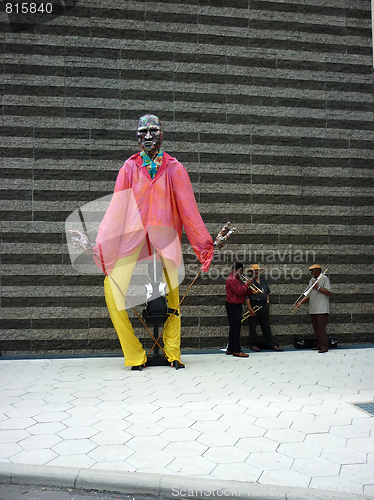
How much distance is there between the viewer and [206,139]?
9.12 meters

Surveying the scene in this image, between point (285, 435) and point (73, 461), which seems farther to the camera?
point (285, 435)

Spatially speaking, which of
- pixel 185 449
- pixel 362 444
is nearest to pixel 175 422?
pixel 185 449

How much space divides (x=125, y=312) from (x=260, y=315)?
3.11 meters

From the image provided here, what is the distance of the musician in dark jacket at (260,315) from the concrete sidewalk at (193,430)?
1.83 metres

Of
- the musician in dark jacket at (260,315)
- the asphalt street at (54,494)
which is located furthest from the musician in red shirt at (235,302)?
the asphalt street at (54,494)

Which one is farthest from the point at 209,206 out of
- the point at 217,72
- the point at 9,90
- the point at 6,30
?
the point at 6,30

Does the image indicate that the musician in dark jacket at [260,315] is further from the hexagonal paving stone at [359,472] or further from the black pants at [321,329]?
the hexagonal paving stone at [359,472]

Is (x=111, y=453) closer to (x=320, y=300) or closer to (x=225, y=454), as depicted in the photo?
(x=225, y=454)

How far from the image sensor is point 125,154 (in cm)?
884

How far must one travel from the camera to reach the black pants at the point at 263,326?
Answer: 8.63 m

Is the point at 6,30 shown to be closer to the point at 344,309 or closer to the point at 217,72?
the point at 217,72

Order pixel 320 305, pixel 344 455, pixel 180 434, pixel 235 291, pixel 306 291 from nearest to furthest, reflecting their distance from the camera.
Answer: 1. pixel 344 455
2. pixel 180 434
3. pixel 235 291
4. pixel 320 305
5. pixel 306 291

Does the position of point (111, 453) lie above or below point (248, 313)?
above

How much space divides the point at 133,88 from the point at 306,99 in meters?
3.78
